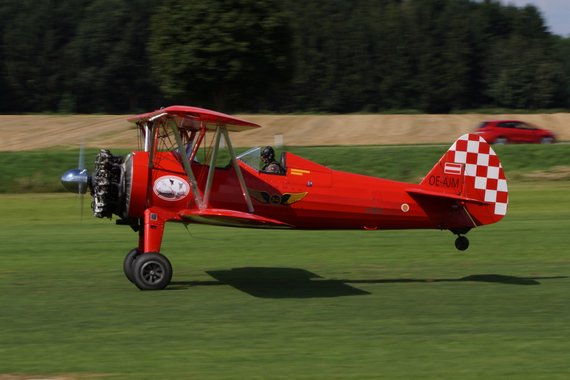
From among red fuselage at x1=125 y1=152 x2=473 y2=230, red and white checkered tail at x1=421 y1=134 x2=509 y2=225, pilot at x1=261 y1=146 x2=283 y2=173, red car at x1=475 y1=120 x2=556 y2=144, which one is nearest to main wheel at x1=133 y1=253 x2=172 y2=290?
red fuselage at x1=125 y1=152 x2=473 y2=230

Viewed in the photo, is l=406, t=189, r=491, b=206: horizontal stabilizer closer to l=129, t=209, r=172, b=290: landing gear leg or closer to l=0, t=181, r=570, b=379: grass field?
l=0, t=181, r=570, b=379: grass field

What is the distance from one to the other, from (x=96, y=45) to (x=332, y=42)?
25.9 metres

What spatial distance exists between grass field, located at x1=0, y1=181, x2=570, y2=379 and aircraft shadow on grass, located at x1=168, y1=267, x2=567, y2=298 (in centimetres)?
3

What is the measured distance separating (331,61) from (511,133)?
53.3 metres

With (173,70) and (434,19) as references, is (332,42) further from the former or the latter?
(173,70)

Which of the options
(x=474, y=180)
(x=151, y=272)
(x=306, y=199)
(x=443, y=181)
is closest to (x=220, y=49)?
(x=443, y=181)

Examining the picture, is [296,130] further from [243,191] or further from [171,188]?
[171,188]

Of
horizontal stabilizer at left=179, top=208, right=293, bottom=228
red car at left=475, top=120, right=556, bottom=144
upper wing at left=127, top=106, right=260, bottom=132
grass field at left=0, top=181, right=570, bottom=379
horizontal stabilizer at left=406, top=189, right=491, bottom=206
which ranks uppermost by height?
red car at left=475, top=120, right=556, bottom=144

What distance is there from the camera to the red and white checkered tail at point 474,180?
1291 cm

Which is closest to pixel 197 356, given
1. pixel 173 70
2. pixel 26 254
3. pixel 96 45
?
pixel 26 254

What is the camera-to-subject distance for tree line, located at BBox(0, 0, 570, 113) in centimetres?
8925

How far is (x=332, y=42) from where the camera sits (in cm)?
9800

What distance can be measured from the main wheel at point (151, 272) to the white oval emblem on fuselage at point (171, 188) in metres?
0.82

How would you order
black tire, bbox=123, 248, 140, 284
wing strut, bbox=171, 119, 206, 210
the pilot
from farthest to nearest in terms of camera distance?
the pilot < black tire, bbox=123, 248, 140, 284 < wing strut, bbox=171, 119, 206, 210
